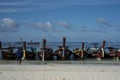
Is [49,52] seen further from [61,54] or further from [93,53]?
[93,53]

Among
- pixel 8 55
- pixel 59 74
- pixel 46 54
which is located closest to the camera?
pixel 59 74

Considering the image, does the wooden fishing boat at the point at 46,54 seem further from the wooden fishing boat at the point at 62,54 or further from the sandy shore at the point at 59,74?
the sandy shore at the point at 59,74

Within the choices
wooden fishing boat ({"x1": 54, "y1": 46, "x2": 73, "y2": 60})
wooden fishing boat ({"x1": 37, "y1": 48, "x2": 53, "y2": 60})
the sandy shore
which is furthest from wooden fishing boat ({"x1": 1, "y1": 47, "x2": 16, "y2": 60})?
the sandy shore

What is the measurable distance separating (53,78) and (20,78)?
194 centimetres

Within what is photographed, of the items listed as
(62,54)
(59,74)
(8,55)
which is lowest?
(59,74)

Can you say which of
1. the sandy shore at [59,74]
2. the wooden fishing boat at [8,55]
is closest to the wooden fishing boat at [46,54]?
the wooden fishing boat at [8,55]

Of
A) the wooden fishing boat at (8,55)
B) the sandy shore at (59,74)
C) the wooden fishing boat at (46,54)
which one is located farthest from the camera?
the wooden fishing boat at (8,55)

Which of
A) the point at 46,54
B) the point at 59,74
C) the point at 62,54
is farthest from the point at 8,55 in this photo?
the point at 59,74

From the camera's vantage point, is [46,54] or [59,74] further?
[46,54]

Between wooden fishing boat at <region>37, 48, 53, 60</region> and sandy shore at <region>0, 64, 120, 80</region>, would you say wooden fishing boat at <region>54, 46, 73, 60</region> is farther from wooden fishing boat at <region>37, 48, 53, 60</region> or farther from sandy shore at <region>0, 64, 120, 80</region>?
sandy shore at <region>0, 64, 120, 80</region>

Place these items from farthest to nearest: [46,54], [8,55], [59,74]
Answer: [8,55]
[46,54]
[59,74]

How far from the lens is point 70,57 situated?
46.8 metres

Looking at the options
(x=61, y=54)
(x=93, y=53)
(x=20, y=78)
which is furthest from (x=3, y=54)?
(x=20, y=78)

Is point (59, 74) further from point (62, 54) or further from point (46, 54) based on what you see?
point (62, 54)
